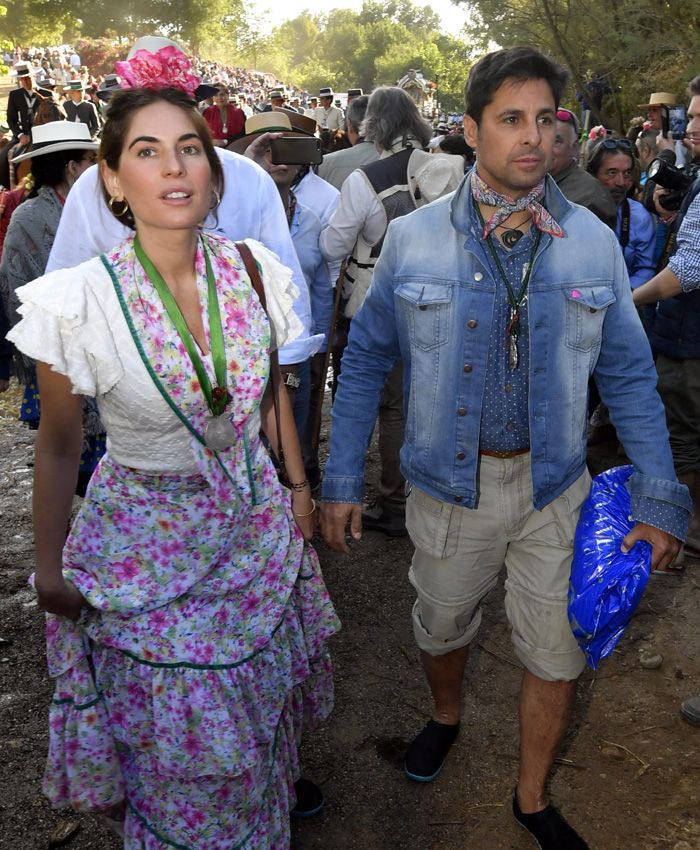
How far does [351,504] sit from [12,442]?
4359mm

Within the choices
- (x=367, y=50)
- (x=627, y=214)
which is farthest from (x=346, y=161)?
(x=367, y=50)

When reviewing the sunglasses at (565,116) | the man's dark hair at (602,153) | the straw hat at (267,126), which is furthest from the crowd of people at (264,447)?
the man's dark hair at (602,153)

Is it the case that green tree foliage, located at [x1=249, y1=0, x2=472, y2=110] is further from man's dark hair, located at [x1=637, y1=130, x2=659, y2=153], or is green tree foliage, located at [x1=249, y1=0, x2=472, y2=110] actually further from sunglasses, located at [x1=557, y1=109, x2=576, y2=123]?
sunglasses, located at [x1=557, y1=109, x2=576, y2=123]

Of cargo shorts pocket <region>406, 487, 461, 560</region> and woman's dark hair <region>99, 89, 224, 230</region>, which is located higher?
woman's dark hair <region>99, 89, 224, 230</region>

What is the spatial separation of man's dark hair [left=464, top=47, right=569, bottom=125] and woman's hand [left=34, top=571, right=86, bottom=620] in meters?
1.72

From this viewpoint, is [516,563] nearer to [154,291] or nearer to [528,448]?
[528,448]

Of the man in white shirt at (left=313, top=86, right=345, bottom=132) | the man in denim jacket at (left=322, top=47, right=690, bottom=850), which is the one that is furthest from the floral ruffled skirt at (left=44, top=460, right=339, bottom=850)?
the man in white shirt at (left=313, top=86, right=345, bottom=132)

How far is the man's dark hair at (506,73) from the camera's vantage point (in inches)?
96.3

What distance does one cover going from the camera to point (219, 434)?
2209 mm

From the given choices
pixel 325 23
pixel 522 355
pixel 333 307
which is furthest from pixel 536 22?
pixel 325 23

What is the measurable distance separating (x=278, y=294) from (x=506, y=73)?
2.92 feet

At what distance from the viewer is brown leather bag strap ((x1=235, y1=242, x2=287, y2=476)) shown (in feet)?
8.03

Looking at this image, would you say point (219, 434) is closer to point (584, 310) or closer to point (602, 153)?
point (584, 310)

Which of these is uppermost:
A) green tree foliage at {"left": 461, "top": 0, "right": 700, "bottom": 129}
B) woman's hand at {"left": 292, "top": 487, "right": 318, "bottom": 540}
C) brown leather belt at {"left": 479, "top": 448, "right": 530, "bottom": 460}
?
green tree foliage at {"left": 461, "top": 0, "right": 700, "bottom": 129}
